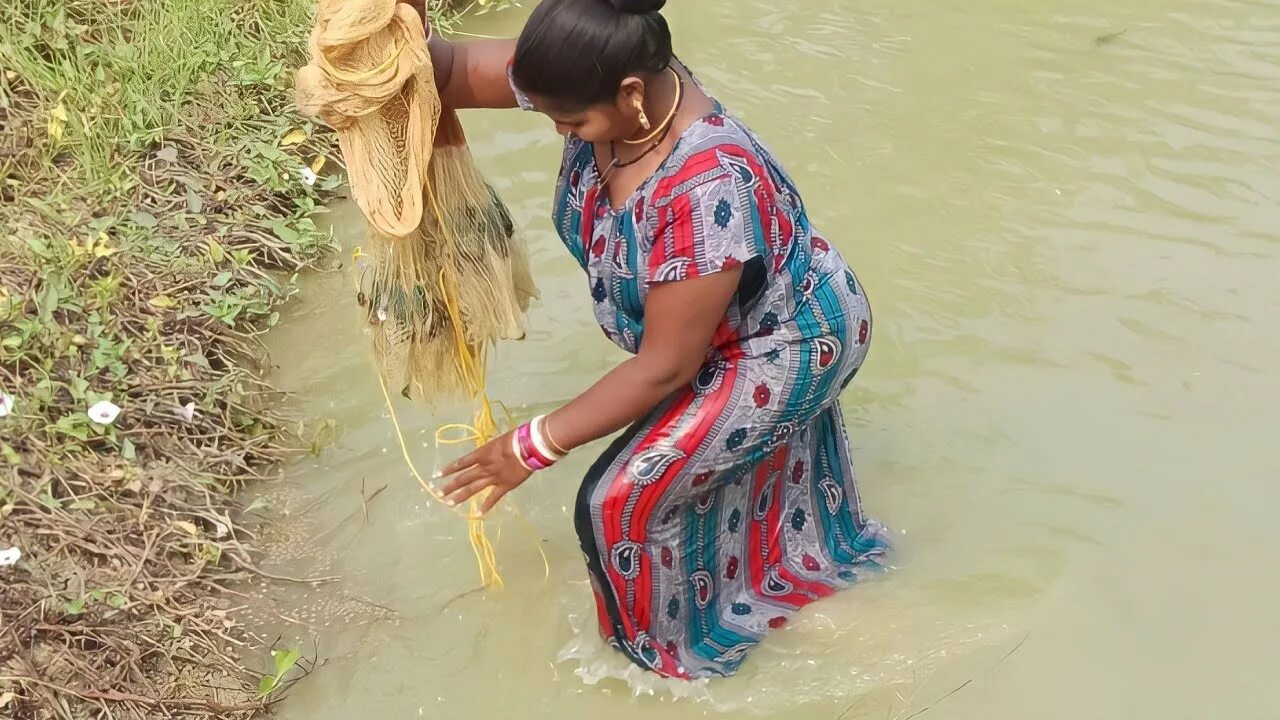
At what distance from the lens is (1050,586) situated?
2.57m

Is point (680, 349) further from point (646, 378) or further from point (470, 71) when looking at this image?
→ point (470, 71)

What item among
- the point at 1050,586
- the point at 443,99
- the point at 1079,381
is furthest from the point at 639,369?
the point at 1079,381

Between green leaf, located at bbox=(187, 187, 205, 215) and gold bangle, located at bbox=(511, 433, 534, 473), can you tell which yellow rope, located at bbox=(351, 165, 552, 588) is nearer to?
gold bangle, located at bbox=(511, 433, 534, 473)

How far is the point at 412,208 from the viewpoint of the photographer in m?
1.85

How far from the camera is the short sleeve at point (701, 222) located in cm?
166

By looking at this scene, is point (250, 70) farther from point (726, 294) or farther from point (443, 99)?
point (726, 294)

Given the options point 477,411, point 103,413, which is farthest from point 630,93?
point 103,413

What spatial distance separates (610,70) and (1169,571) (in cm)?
190

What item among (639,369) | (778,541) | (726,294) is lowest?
(778,541)

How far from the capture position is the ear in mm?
1602

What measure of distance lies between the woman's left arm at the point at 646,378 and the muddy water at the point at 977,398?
2.43ft

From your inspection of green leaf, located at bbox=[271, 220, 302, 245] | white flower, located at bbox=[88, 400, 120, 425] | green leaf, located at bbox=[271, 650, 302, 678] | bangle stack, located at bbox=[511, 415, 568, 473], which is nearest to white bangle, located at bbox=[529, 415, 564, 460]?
bangle stack, located at bbox=[511, 415, 568, 473]

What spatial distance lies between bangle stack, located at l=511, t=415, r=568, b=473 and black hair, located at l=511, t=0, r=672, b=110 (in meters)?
0.57

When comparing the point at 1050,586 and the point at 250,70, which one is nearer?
the point at 1050,586
